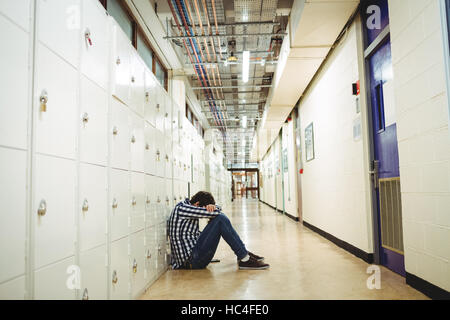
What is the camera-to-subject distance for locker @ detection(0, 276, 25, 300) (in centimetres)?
108

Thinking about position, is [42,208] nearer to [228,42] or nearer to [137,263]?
[137,263]

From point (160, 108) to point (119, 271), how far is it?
164 cm

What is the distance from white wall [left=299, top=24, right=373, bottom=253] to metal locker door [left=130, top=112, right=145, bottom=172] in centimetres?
223

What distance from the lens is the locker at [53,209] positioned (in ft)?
4.15

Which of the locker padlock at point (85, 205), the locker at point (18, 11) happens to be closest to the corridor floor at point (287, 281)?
the locker padlock at point (85, 205)

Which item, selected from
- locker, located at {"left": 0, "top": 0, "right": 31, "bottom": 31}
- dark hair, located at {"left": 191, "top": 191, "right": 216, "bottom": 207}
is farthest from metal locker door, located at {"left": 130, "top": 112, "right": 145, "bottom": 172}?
locker, located at {"left": 0, "top": 0, "right": 31, "bottom": 31}

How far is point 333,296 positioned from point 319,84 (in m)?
3.74

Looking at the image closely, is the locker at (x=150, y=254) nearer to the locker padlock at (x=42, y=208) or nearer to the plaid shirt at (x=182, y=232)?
the plaid shirt at (x=182, y=232)

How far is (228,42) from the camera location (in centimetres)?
586

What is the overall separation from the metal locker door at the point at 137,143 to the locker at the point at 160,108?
473 mm

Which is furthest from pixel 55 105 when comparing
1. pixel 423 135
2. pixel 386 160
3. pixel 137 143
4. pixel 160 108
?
pixel 386 160
